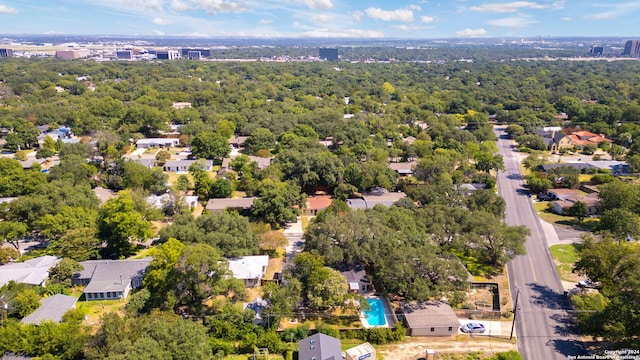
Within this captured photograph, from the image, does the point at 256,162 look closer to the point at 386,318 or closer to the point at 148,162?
the point at 148,162

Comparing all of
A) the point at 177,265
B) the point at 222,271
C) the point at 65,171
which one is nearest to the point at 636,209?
the point at 222,271

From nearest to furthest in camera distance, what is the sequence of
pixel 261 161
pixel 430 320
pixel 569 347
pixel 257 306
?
pixel 569 347, pixel 430 320, pixel 257 306, pixel 261 161

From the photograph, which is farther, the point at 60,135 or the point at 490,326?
the point at 60,135

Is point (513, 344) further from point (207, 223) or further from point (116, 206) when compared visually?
point (116, 206)

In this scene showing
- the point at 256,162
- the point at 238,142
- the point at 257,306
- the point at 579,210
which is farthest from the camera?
the point at 238,142

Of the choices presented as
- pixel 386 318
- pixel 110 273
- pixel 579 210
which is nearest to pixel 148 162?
pixel 110 273

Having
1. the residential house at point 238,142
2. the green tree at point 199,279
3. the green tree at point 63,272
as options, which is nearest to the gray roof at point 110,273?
the green tree at point 63,272

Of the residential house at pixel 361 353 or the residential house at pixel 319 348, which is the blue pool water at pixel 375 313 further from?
the residential house at pixel 319 348

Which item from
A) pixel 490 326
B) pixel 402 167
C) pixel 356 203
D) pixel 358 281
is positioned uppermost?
pixel 402 167
